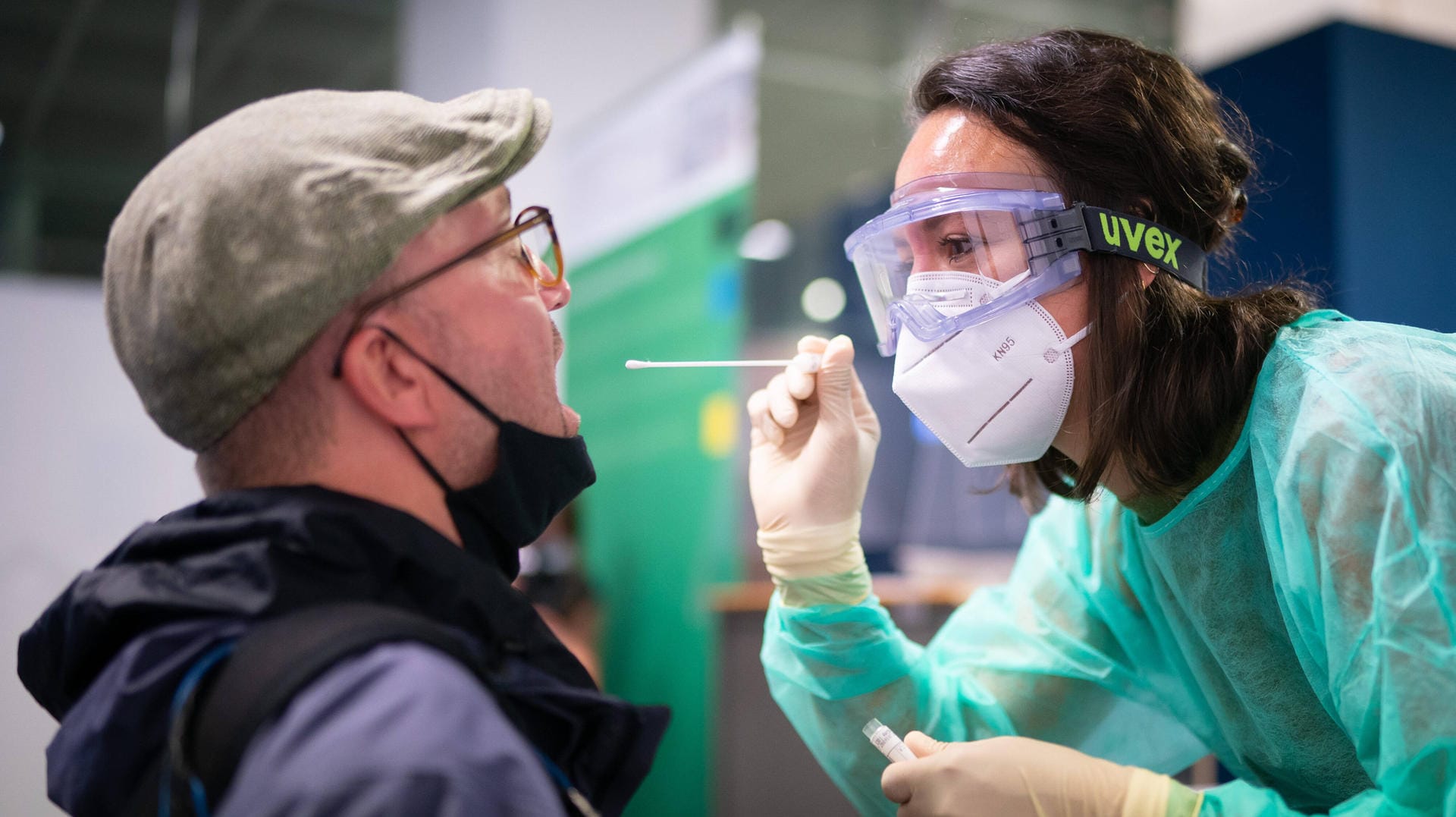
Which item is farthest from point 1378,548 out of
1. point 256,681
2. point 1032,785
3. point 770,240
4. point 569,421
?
point 770,240

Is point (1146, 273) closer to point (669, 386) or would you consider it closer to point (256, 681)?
point (256, 681)

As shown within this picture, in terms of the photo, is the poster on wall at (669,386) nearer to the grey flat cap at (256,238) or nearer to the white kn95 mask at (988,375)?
the white kn95 mask at (988,375)

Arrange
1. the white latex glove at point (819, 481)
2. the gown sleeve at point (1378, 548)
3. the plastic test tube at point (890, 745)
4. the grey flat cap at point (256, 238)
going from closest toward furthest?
the grey flat cap at point (256, 238), the gown sleeve at point (1378, 548), the plastic test tube at point (890, 745), the white latex glove at point (819, 481)

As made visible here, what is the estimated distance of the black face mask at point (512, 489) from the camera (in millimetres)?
1201

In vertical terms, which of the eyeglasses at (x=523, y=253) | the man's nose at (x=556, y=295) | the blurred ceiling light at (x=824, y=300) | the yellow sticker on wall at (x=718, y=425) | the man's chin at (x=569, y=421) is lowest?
the blurred ceiling light at (x=824, y=300)

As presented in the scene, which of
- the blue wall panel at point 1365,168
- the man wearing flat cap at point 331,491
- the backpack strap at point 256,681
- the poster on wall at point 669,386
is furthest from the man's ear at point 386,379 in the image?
the poster on wall at point 669,386

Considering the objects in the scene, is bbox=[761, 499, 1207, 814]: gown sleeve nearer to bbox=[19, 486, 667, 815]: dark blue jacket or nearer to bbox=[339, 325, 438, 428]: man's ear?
bbox=[19, 486, 667, 815]: dark blue jacket

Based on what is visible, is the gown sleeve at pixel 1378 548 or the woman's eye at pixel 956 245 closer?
the gown sleeve at pixel 1378 548

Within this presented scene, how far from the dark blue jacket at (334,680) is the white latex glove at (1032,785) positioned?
0.45m

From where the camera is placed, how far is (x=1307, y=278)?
1989 millimetres

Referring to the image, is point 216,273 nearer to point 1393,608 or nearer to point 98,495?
point 1393,608

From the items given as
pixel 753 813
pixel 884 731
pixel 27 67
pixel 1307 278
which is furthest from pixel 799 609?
pixel 27 67

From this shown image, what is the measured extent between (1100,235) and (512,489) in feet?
2.78

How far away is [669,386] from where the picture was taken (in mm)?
4070
